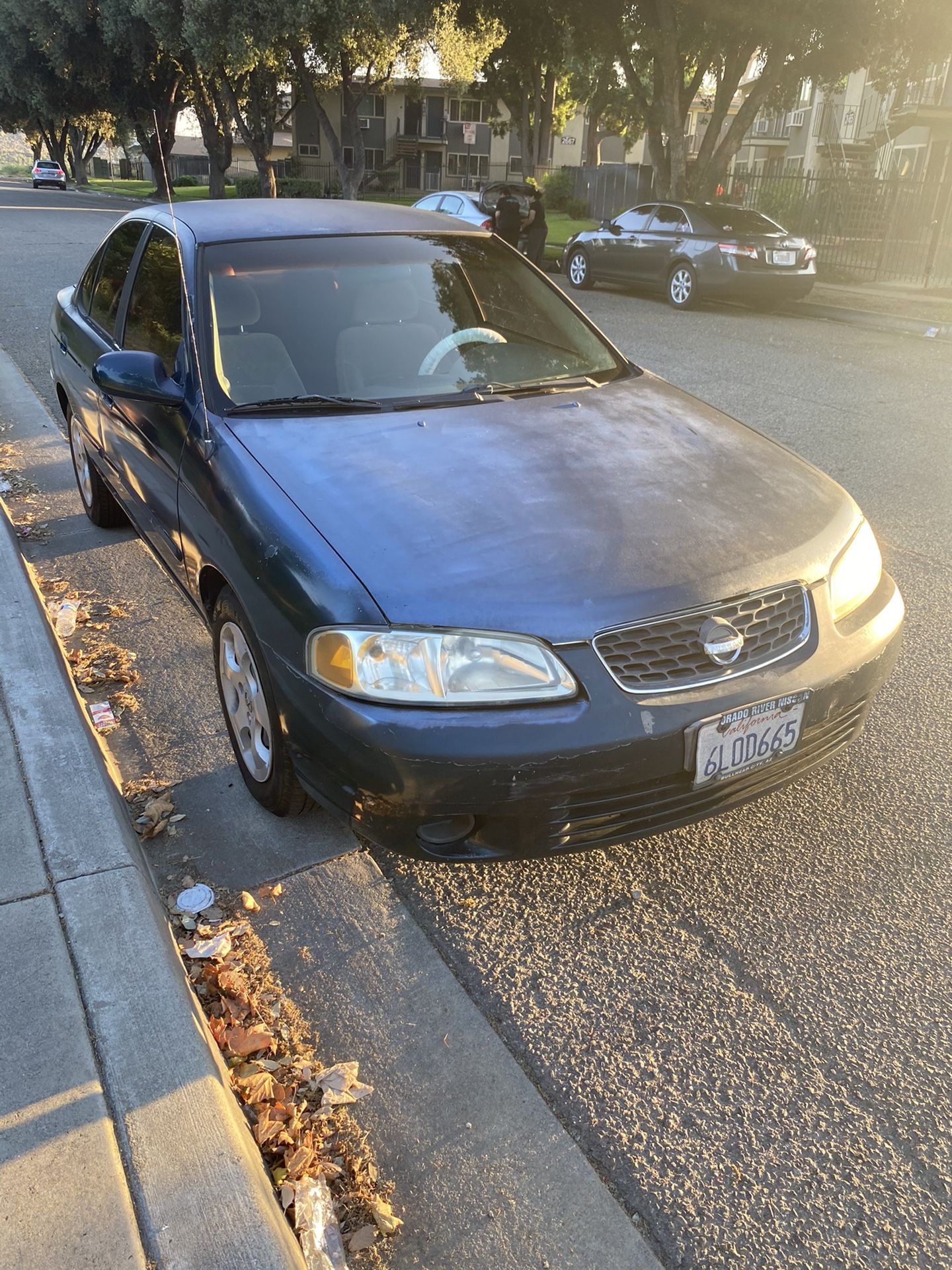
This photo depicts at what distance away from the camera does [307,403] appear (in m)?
3.21

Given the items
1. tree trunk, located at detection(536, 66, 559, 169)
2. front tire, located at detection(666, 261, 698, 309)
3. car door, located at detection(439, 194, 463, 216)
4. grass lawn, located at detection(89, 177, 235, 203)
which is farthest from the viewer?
grass lawn, located at detection(89, 177, 235, 203)

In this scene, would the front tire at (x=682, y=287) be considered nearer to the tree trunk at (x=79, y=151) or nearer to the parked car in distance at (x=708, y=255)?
the parked car in distance at (x=708, y=255)

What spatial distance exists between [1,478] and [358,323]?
3.48 metres

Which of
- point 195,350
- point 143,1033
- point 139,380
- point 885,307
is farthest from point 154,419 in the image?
point 885,307

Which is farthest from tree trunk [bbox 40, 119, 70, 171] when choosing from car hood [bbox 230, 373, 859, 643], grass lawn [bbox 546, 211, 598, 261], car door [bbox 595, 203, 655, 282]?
car hood [bbox 230, 373, 859, 643]

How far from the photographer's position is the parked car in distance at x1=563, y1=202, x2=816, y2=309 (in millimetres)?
13703

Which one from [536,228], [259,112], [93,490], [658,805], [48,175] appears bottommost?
[48,175]

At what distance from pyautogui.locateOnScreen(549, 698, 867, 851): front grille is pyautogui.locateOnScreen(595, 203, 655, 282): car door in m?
13.8

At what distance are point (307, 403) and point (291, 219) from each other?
3.62 feet

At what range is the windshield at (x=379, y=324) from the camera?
336 centimetres

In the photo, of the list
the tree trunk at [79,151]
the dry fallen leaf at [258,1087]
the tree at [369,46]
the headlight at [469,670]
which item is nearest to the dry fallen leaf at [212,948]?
the dry fallen leaf at [258,1087]

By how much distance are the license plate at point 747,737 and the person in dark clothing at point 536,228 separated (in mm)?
16903

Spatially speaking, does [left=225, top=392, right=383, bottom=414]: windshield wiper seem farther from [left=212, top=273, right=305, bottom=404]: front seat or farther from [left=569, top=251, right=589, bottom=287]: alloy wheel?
[left=569, top=251, right=589, bottom=287]: alloy wheel

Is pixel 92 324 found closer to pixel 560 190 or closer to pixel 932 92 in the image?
pixel 932 92
